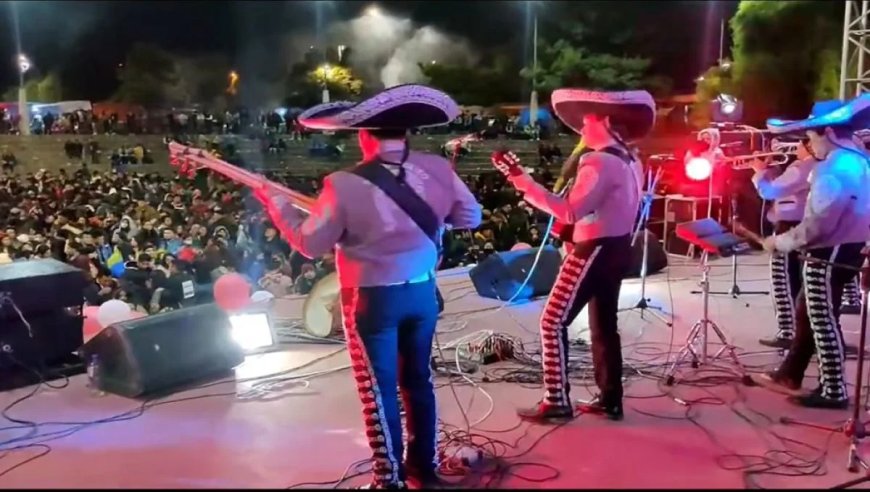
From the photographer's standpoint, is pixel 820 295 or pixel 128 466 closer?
pixel 128 466

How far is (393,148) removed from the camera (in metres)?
2.94

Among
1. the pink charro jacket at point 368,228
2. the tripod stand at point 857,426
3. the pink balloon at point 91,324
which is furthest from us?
the pink balloon at point 91,324

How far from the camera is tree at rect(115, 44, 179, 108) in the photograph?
1305 centimetres

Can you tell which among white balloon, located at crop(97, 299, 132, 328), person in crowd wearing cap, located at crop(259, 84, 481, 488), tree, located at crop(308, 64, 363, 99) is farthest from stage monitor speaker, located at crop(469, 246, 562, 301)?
tree, located at crop(308, 64, 363, 99)

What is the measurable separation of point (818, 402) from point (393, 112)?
265 cm

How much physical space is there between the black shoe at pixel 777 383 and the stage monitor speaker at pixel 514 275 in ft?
7.73

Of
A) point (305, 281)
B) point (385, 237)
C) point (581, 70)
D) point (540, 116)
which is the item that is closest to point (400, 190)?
point (385, 237)

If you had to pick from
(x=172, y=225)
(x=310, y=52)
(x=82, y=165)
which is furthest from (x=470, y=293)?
Result: (x=310, y=52)

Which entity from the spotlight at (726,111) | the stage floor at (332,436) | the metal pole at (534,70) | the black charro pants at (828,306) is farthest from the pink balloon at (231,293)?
the metal pole at (534,70)

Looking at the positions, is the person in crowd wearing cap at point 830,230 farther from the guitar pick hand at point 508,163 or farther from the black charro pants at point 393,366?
the black charro pants at point 393,366

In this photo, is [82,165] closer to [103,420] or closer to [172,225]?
[172,225]

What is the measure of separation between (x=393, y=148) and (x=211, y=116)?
11.0 m

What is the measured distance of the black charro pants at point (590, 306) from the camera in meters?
3.82

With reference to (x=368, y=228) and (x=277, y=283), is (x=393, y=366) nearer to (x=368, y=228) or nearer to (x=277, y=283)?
(x=368, y=228)
